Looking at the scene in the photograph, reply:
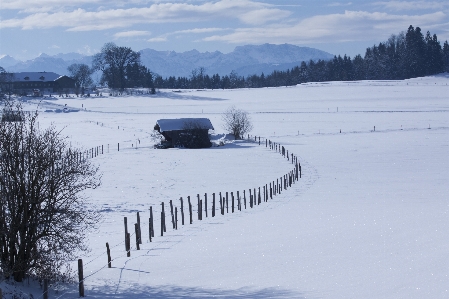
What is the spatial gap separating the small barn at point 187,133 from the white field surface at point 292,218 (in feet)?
8.24

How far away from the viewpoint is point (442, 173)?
39.0 meters

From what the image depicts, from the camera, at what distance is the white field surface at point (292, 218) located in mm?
13203

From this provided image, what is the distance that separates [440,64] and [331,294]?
A: 6740 inches

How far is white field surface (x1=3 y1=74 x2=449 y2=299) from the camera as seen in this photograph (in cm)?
1320

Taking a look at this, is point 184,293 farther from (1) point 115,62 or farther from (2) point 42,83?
(2) point 42,83

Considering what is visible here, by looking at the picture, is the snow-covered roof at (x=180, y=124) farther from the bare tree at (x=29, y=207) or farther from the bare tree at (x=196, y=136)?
the bare tree at (x=29, y=207)

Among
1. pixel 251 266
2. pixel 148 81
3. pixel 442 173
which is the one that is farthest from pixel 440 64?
pixel 251 266

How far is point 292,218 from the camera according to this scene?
23.0 meters

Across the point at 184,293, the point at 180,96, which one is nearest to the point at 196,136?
the point at 184,293

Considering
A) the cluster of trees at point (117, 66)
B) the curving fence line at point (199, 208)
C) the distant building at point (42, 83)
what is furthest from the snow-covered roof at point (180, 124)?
the distant building at point (42, 83)

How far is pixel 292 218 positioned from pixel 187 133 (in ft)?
135

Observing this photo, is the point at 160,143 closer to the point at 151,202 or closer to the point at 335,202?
the point at 151,202

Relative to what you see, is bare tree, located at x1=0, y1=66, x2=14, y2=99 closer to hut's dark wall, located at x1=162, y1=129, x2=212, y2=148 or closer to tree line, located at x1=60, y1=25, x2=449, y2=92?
tree line, located at x1=60, y1=25, x2=449, y2=92

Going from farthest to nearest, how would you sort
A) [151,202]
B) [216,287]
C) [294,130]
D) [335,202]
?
[294,130], [151,202], [335,202], [216,287]
